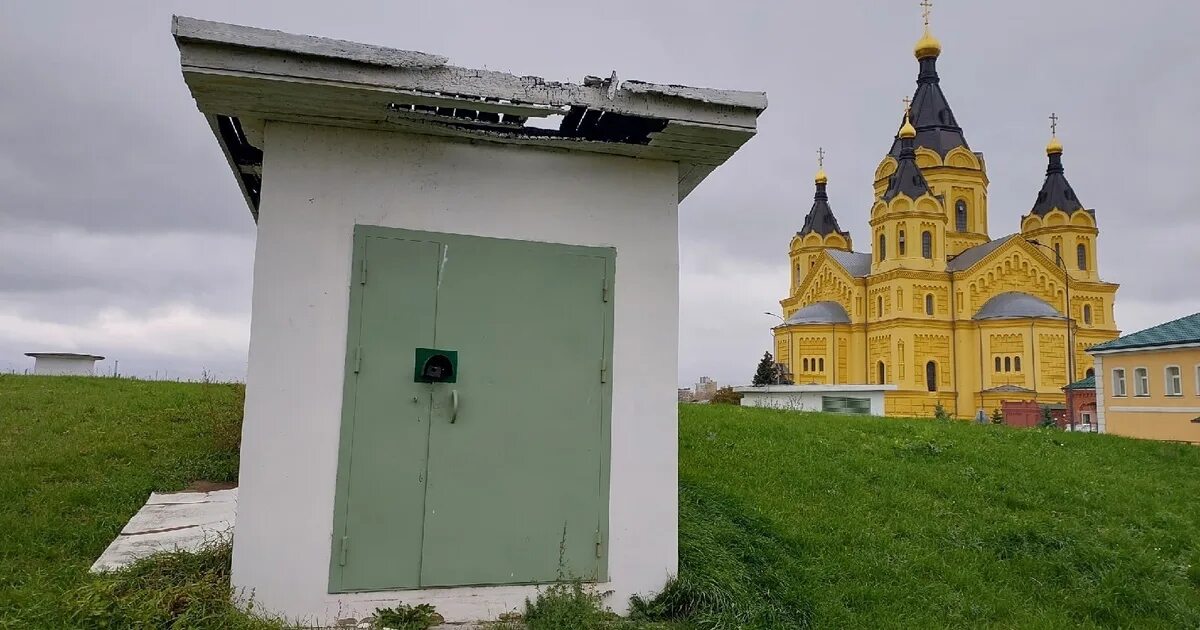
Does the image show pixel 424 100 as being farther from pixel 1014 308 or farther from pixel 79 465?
pixel 1014 308

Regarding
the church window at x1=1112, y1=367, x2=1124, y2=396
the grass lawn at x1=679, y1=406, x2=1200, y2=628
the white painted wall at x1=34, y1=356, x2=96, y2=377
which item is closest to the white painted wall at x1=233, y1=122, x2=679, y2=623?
the grass lawn at x1=679, y1=406, x2=1200, y2=628

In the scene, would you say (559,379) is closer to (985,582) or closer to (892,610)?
(892,610)

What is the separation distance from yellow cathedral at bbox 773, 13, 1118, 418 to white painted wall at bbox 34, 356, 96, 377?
35632mm

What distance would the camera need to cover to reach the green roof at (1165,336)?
809 inches

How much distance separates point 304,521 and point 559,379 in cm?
155

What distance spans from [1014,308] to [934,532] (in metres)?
38.5

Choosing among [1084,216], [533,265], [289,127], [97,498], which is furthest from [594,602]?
[1084,216]

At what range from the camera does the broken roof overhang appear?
3.55 metres

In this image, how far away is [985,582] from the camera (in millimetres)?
5473

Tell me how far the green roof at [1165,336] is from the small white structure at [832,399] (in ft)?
22.1

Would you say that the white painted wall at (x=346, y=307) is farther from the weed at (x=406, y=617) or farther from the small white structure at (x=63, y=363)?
the small white structure at (x=63, y=363)

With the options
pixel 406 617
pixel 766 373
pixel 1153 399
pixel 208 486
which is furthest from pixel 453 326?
pixel 766 373

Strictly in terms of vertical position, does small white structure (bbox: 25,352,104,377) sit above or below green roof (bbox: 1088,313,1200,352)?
below

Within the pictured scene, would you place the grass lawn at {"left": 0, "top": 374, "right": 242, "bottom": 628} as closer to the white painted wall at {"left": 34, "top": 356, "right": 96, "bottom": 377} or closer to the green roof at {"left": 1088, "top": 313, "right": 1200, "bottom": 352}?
the white painted wall at {"left": 34, "top": 356, "right": 96, "bottom": 377}
